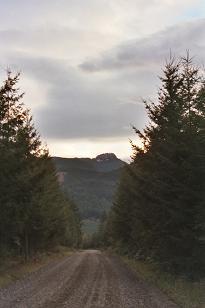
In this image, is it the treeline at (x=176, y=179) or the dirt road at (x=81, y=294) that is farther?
the treeline at (x=176, y=179)

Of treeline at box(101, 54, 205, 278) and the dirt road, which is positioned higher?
treeline at box(101, 54, 205, 278)

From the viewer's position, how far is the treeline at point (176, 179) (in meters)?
22.9

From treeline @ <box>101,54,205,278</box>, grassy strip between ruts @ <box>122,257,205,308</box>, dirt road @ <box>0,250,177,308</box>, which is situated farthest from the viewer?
treeline @ <box>101,54,205,278</box>

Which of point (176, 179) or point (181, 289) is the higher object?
point (176, 179)

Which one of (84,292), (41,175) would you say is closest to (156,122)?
(41,175)

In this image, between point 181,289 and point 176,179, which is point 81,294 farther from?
point 176,179

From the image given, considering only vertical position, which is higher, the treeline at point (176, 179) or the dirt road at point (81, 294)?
the treeline at point (176, 179)

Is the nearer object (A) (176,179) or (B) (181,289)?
(B) (181,289)

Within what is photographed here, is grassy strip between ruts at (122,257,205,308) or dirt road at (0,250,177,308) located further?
grassy strip between ruts at (122,257,205,308)

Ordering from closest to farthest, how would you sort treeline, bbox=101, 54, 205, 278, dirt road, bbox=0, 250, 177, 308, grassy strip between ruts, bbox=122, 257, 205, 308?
dirt road, bbox=0, 250, 177, 308
grassy strip between ruts, bbox=122, 257, 205, 308
treeline, bbox=101, 54, 205, 278

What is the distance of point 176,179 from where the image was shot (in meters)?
24.0

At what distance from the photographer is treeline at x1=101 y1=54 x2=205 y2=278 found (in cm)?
2288

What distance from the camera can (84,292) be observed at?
20062mm

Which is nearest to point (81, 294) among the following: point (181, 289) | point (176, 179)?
point (181, 289)
